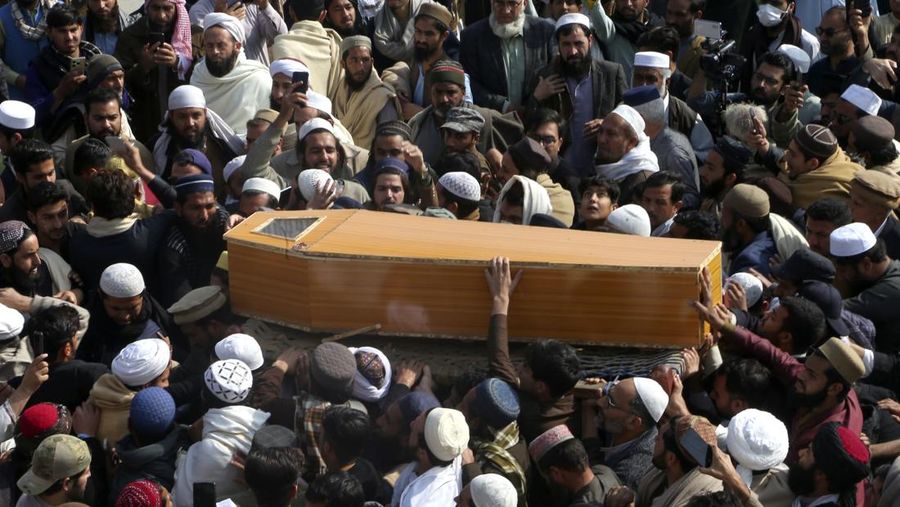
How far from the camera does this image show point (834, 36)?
37.0 ft

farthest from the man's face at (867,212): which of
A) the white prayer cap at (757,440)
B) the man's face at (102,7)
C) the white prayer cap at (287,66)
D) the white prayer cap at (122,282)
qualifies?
the man's face at (102,7)

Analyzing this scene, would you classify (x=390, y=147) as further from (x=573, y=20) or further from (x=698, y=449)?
(x=698, y=449)

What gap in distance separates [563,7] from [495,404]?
16.5 ft

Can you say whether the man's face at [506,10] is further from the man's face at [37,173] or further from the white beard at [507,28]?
the man's face at [37,173]

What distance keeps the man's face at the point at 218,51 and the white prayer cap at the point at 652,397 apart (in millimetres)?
4448

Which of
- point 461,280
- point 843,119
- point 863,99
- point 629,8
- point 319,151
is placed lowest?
point 843,119

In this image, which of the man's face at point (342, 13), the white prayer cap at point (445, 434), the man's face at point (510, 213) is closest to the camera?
the white prayer cap at point (445, 434)

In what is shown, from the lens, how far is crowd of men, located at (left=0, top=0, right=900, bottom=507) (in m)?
6.50

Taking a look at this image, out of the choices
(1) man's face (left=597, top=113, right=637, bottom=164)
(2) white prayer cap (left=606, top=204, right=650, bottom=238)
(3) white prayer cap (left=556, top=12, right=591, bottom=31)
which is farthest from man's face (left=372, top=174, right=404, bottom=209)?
(3) white prayer cap (left=556, top=12, right=591, bottom=31)

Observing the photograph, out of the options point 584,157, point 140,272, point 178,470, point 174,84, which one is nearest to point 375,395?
point 178,470

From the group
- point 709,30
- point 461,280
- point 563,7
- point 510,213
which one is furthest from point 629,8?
point 461,280

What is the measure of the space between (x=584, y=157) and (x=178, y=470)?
161 inches

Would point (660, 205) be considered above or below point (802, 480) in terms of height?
below

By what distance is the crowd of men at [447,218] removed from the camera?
21.3 feet
